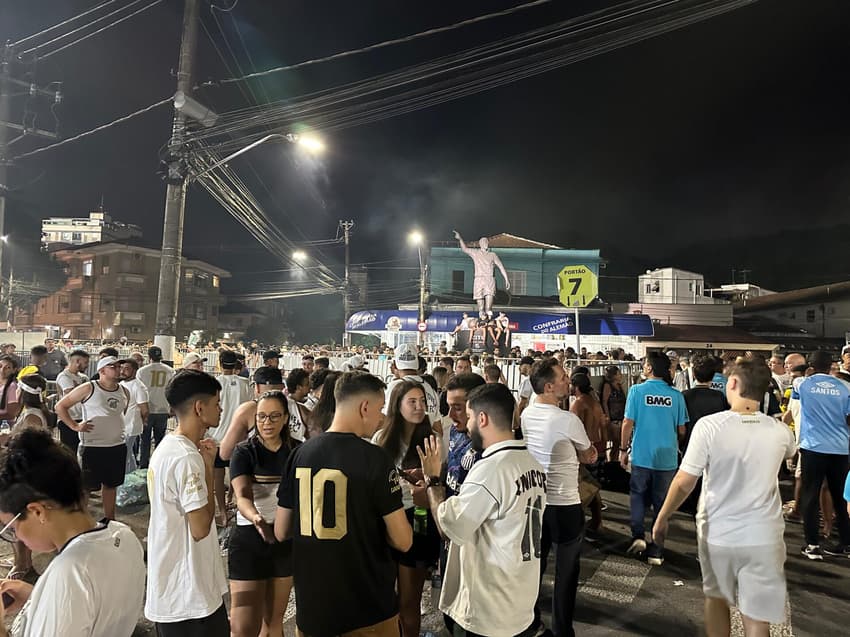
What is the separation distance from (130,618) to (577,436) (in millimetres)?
3182

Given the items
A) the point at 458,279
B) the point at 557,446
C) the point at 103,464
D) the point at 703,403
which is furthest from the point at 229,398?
the point at 458,279

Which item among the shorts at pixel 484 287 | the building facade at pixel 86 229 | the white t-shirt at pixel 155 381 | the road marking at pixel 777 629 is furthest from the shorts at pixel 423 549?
the building facade at pixel 86 229

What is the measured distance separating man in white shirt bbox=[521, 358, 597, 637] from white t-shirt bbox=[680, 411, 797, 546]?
2.82 feet

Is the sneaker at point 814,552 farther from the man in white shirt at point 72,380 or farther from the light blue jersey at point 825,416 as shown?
the man in white shirt at point 72,380

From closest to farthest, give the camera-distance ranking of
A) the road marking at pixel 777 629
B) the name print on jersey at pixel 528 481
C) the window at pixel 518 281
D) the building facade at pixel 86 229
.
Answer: the name print on jersey at pixel 528 481, the road marking at pixel 777 629, the window at pixel 518 281, the building facade at pixel 86 229

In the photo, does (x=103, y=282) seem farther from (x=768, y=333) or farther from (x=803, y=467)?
(x=768, y=333)

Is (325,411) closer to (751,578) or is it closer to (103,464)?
(751,578)

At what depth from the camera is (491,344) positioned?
18203mm

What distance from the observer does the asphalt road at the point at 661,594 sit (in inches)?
163

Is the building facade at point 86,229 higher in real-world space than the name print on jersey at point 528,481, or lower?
higher

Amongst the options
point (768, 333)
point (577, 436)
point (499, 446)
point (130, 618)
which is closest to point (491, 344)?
point (577, 436)

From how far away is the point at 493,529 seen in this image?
8.43 ft

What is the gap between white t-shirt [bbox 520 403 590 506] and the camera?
387 centimetres

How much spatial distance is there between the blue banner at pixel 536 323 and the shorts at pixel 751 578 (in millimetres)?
23813
